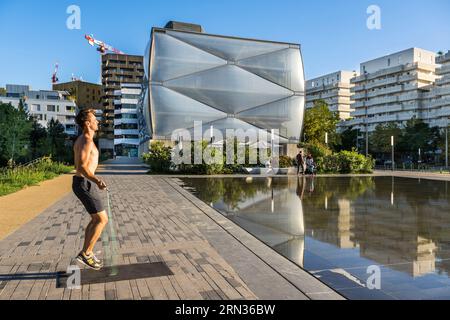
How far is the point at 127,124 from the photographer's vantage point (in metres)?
101

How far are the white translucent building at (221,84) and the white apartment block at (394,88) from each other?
42735 millimetres

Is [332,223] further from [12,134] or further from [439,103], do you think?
[439,103]

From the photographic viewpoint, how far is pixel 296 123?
45.2 m

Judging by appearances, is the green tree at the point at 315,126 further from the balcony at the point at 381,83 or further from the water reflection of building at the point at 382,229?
the balcony at the point at 381,83

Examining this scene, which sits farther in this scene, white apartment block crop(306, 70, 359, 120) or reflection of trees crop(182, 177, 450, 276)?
white apartment block crop(306, 70, 359, 120)

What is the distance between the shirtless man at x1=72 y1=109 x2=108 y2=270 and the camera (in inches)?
179

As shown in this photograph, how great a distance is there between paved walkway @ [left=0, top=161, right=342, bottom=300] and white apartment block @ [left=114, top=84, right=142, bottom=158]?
309 feet

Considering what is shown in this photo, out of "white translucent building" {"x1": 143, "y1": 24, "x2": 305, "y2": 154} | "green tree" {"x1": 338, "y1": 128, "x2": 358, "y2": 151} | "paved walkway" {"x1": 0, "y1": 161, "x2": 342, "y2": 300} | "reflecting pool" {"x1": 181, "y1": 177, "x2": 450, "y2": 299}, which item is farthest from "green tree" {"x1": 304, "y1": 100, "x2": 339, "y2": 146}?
"paved walkway" {"x1": 0, "y1": 161, "x2": 342, "y2": 300}

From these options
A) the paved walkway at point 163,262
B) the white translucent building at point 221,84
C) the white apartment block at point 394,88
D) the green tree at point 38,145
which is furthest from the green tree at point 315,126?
the paved walkway at point 163,262

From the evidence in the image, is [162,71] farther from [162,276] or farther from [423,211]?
[162,276]

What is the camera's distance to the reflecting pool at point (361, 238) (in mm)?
4375

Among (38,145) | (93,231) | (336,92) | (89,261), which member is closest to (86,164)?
(93,231)

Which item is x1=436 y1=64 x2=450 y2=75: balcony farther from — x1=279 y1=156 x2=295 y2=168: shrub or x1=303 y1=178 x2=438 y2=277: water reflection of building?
x1=303 y1=178 x2=438 y2=277: water reflection of building

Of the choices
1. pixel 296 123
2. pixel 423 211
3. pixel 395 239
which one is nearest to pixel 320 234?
pixel 395 239
